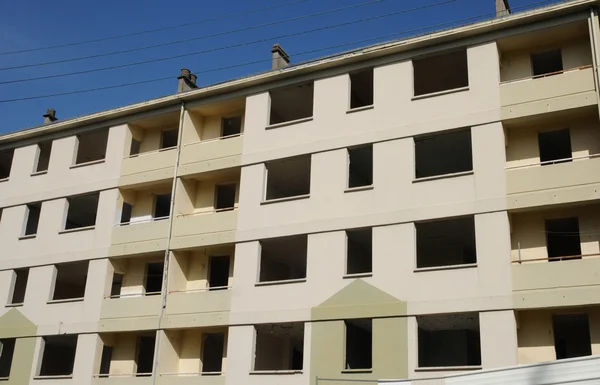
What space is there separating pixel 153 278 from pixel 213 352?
15.9ft

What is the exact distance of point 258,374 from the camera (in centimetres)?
2733

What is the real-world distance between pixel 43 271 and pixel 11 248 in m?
A: 2.86

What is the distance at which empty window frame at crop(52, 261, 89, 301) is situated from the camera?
34844mm

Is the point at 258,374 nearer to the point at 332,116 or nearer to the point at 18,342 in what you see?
the point at 332,116

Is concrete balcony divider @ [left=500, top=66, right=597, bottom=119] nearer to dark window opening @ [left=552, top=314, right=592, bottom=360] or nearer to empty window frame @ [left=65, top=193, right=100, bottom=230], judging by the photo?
dark window opening @ [left=552, top=314, right=592, bottom=360]

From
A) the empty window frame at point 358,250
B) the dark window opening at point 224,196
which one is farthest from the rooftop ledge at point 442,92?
the dark window opening at point 224,196

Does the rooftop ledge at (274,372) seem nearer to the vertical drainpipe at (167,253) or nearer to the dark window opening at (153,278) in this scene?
the vertical drainpipe at (167,253)

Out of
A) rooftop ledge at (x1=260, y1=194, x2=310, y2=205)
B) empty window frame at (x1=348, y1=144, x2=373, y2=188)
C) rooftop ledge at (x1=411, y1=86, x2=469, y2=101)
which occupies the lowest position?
rooftop ledge at (x1=260, y1=194, x2=310, y2=205)

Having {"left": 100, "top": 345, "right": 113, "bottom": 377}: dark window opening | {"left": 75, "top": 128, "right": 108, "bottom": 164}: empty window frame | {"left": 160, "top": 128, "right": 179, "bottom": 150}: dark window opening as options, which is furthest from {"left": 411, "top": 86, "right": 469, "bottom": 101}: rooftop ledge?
{"left": 100, "top": 345, "right": 113, "bottom": 377}: dark window opening

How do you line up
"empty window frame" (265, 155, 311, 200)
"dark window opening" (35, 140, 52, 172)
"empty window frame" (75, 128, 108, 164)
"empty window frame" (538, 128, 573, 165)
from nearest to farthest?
"empty window frame" (538, 128, 573, 165)
"empty window frame" (265, 155, 311, 200)
"empty window frame" (75, 128, 108, 164)
"dark window opening" (35, 140, 52, 172)

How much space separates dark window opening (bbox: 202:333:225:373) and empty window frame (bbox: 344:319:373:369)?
241 inches

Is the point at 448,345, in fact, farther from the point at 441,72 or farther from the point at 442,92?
the point at 441,72

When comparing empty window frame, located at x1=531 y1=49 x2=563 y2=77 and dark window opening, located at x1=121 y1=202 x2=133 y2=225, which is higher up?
empty window frame, located at x1=531 y1=49 x2=563 y2=77

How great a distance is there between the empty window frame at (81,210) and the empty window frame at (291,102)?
9608 mm
